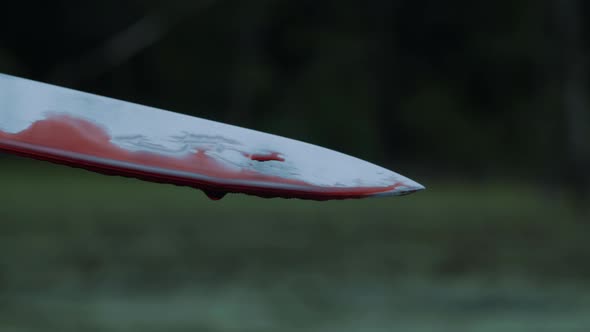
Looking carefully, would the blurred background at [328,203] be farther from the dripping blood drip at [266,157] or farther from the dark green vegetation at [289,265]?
the dripping blood drip at [266,157]

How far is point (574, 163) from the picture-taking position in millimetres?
6629

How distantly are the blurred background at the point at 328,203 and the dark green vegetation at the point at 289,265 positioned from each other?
0.05ft

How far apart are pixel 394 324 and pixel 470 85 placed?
752cm

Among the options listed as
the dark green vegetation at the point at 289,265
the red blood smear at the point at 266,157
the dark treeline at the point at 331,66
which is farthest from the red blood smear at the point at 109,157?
the dark treeline at the point at 331,66

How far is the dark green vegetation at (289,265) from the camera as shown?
334cm

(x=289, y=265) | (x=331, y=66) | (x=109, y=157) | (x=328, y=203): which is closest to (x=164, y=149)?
(x=109, y=157)

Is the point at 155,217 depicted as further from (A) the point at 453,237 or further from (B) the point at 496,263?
(B) the point at 496,263

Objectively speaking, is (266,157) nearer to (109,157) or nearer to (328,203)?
(109,157)

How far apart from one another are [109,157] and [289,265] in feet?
8.60

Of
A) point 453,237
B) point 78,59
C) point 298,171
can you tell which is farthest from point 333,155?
point 78,59

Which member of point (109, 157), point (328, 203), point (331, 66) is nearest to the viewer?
point (109, 157)

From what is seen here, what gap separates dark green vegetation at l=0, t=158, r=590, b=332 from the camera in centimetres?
334

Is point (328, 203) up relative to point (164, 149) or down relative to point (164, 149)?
up

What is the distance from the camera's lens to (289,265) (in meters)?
4.32
